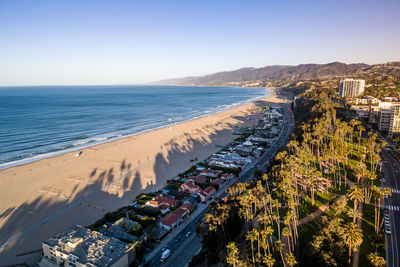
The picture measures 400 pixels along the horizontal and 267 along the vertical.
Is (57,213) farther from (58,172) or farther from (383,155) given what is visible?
(383,155)

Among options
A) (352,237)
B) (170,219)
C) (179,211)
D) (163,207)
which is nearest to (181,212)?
(179,211)

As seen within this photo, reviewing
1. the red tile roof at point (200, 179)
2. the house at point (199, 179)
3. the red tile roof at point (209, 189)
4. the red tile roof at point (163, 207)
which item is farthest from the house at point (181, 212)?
the red tile roof at point (200, 179)

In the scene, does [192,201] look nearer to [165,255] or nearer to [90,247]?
[165,255]

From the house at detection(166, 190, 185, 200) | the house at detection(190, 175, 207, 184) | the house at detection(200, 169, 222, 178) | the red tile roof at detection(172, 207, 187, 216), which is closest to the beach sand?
the house at detection(166, 190, 185, 200)

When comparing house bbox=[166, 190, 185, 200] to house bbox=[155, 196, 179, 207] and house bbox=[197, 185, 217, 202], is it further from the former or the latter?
house bbox=[197, 185, 217, 202]

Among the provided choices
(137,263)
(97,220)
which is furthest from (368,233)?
(97,220)

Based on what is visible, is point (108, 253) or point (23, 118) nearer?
point (108, 253)
